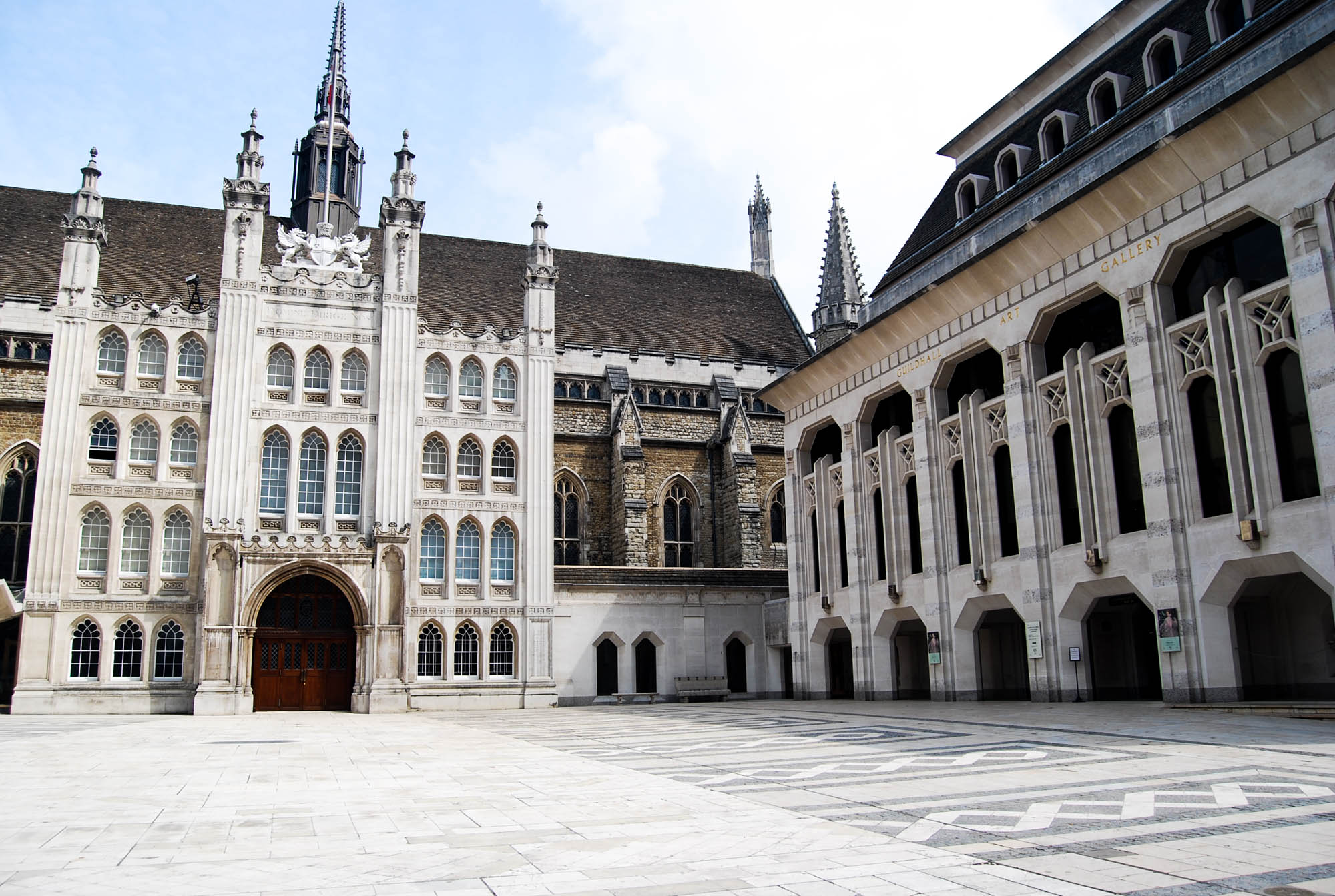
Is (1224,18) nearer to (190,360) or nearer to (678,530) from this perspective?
(678,530)

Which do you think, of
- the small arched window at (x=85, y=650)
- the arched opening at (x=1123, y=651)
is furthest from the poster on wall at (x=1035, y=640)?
the small arched window at (x=85, y=650)

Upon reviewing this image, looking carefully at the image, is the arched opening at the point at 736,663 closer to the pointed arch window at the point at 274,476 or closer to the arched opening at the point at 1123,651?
the arched opening at the point at 1123,651

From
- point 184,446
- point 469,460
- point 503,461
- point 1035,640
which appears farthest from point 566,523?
point 1035,640

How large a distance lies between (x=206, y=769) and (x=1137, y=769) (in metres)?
11.6

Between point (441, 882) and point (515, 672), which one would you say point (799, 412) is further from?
point (441, 882)

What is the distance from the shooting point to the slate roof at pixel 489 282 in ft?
139

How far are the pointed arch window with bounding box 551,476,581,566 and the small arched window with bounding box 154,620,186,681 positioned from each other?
48.1ft

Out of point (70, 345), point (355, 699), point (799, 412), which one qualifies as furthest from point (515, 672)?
point (70, 345)

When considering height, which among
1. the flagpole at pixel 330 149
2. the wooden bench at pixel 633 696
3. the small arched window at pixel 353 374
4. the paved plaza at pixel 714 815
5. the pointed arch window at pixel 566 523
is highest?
the flagpole at pixel 330 149

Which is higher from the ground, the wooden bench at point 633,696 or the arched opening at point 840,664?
the arched opening at point 840,664

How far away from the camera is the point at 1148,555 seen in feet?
71.4

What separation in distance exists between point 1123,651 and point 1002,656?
366 cm

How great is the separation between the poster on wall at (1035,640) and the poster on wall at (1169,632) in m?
3.66

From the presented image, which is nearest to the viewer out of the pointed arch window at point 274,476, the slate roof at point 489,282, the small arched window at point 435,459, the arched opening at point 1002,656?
the arched opening at point 1002,656
